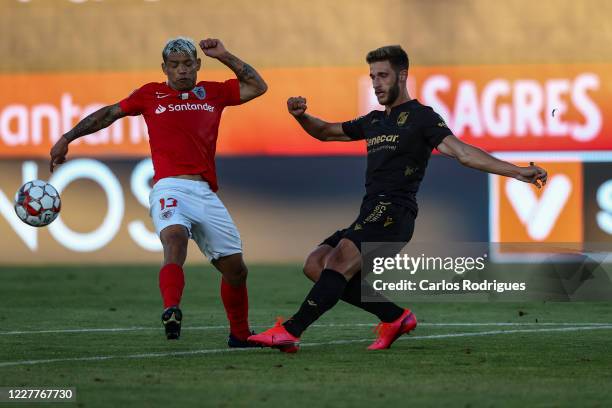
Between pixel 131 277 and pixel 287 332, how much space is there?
8255mm

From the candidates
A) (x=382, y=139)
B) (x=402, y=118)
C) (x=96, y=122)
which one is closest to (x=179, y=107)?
(x=96, y=122)

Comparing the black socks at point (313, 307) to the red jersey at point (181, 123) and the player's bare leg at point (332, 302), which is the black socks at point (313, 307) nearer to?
the player's bare leg at point (332, 302)

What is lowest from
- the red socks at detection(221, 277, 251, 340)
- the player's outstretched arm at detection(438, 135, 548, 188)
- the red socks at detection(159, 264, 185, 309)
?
the red socks at detection(221, 277, 251, 340)

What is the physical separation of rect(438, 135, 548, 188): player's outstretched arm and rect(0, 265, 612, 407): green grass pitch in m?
1.09

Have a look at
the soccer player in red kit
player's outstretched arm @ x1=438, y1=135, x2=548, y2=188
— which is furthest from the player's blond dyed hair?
player's outstretched arm @ x1=438, y1=135, x2=548, y2=188

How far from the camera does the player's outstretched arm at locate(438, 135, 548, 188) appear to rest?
7648 millimetres

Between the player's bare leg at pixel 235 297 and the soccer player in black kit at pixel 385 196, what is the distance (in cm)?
61

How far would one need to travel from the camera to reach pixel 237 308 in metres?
8.87

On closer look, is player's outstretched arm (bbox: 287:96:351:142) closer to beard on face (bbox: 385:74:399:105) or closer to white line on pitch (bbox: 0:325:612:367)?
beard on face (bbox: 385:74:399:105)

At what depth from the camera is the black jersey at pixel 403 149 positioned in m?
8.39

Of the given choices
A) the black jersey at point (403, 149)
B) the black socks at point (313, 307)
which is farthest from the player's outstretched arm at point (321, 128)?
the black socks at point (313, 307)

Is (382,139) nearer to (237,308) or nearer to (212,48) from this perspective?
(212,48)

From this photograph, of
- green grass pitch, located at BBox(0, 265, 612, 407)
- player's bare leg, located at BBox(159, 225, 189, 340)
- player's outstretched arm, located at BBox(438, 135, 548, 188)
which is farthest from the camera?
player's bare leg, located at BBox(159, 225, 189, 340)

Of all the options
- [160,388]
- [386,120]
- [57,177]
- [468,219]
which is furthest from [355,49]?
[160,388]
